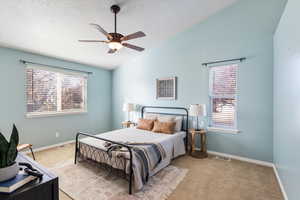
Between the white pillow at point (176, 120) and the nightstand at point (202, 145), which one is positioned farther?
the white pillow at point (176, 120)

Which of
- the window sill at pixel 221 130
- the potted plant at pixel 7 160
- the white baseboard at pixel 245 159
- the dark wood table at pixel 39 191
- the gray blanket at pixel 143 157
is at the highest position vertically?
the potted plant at pixel 7 160

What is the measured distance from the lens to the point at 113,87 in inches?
222

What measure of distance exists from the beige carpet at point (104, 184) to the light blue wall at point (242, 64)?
1664 millimetres

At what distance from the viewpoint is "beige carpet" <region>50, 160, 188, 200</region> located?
6.57 ft

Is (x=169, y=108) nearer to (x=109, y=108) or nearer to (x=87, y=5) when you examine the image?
(x=109, y=108)

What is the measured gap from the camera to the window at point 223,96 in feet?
10.9

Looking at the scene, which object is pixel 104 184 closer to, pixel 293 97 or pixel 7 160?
pixel 7 160

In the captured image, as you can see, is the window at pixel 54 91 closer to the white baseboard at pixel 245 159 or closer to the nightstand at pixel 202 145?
the nightstand at pixel 202 145

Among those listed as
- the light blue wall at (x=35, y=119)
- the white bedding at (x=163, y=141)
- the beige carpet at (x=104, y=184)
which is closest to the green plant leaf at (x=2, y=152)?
the beige carpet at (x=104, y=184)

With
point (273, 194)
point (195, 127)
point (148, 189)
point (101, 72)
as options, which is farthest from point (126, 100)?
point (273, 194)

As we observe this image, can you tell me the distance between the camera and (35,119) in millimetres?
3654

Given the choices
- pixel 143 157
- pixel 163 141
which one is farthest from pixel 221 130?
pixel 143 157

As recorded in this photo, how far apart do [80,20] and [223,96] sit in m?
3.48

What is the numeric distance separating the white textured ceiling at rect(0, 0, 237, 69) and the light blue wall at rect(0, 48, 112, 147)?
0.36 meters
